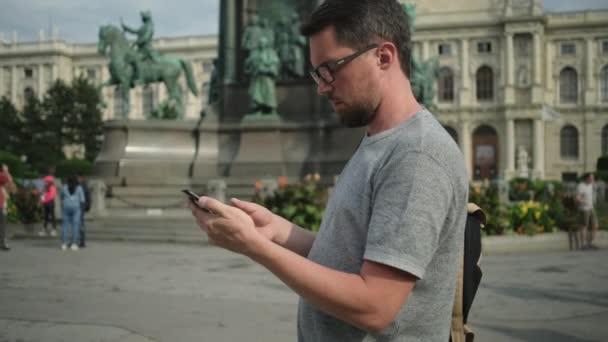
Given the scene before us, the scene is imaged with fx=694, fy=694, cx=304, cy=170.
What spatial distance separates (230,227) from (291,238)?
0.47 m

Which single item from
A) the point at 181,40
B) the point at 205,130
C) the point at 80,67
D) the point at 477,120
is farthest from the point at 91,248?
the point at 80,67

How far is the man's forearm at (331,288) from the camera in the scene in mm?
1453

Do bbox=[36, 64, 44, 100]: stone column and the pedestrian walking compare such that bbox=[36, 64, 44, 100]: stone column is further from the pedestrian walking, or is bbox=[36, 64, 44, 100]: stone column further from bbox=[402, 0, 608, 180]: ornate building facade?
the pedestrian walking

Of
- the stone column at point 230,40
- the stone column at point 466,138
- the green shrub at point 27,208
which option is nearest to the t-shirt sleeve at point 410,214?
the green shrub at point 27,208

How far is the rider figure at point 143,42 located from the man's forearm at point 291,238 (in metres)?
21.5

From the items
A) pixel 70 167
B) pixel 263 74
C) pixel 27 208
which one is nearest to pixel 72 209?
pixel 27 208

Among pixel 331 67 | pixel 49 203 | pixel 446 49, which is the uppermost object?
pixel 446 49

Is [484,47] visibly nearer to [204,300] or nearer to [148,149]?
[148,149]

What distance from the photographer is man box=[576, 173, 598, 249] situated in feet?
38.7

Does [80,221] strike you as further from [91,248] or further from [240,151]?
[240,151]

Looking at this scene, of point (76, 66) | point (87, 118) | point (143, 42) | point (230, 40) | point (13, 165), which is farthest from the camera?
point (76, 66)

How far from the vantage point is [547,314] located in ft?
18.6

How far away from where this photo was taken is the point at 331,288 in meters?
1.46

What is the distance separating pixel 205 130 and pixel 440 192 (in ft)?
54.6
